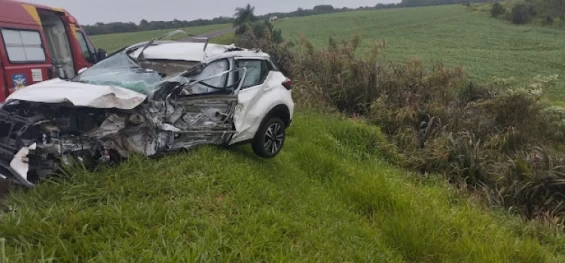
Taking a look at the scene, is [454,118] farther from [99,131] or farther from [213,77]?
[99,131]

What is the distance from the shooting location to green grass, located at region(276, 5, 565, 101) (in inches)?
1037

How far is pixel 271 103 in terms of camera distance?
600 cm

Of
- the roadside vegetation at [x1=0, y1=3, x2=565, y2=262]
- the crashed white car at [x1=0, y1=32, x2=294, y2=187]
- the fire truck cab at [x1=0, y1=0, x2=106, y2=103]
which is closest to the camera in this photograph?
the roadside vegetation at [x1=0, y1=3, x2=565, y2=262]

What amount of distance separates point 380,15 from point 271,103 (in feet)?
186

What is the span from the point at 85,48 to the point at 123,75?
5.49m

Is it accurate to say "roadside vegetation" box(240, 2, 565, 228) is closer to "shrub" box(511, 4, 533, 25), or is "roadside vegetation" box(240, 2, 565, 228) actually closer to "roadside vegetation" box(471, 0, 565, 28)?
"shrub" box(511, 4, 533, 25)

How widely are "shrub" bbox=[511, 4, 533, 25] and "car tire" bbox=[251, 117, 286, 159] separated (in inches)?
2089

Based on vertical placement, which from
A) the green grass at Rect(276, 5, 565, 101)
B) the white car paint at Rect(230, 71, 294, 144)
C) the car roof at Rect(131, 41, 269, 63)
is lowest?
the green grass at Rect(276, 5, 565, 101)

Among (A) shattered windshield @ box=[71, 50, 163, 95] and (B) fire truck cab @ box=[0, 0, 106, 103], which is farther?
(B) fire truck cab @ box=[0, 0, 106, 103]

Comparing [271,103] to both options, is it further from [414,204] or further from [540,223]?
[540,223]

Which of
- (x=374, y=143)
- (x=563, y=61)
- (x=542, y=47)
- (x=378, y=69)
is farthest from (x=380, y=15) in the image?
(x=374, y=143)

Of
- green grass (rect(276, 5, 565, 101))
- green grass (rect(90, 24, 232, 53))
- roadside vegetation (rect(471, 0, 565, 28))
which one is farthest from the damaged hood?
roadside vegetation (rect(471, 0, 565, 28))

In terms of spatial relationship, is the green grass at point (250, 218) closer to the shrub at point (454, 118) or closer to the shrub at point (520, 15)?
the shrub at point (454, 118)

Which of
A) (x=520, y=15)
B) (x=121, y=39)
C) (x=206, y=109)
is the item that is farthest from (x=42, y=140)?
(x=520, y=15)
